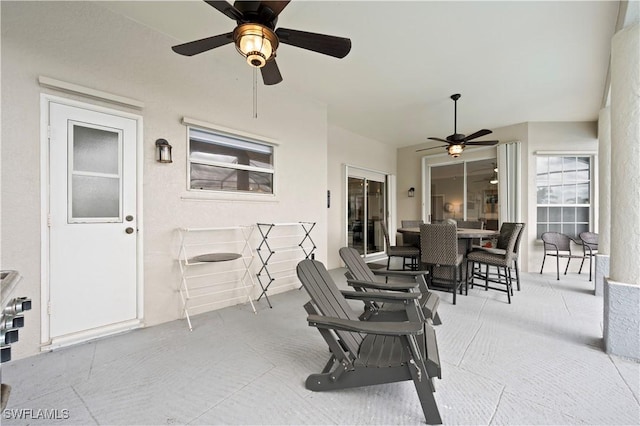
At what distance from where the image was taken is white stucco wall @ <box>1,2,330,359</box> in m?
2.18

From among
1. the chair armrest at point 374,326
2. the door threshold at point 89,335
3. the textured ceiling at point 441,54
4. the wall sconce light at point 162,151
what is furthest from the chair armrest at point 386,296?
the textured ceiling at point 441,54

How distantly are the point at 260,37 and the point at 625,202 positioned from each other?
3.03 meters

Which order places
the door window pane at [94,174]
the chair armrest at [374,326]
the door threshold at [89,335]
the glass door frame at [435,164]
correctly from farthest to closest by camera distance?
the glass door frame at [435,164]
the door window pane at [94,174]
the door threshold at [89,335]
the chair armrest at [374,326]

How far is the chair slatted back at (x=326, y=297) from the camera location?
1845 millimetres

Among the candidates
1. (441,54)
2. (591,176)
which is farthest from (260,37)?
(591,176)

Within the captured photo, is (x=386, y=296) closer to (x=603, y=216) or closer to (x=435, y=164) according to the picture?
(x=603, y=216)

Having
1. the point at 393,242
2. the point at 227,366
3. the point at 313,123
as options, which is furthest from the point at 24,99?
the point at 393,242

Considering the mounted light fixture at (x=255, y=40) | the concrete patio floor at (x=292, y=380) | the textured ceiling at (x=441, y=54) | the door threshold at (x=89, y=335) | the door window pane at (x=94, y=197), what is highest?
the textured ceiling at (x=441, y=54)

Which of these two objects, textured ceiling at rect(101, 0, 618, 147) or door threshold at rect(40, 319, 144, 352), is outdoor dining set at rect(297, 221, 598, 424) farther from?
textured ceiling at rect(101, 0, 618, 147)

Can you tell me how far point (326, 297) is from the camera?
207 centimetres

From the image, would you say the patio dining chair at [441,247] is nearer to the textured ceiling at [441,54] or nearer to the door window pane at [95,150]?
the textured ceiling at [441,54]

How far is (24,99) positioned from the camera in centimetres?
220

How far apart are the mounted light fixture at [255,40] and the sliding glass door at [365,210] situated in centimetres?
448

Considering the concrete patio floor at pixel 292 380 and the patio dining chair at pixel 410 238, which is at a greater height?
the patio dining chair at pixel 410 238
